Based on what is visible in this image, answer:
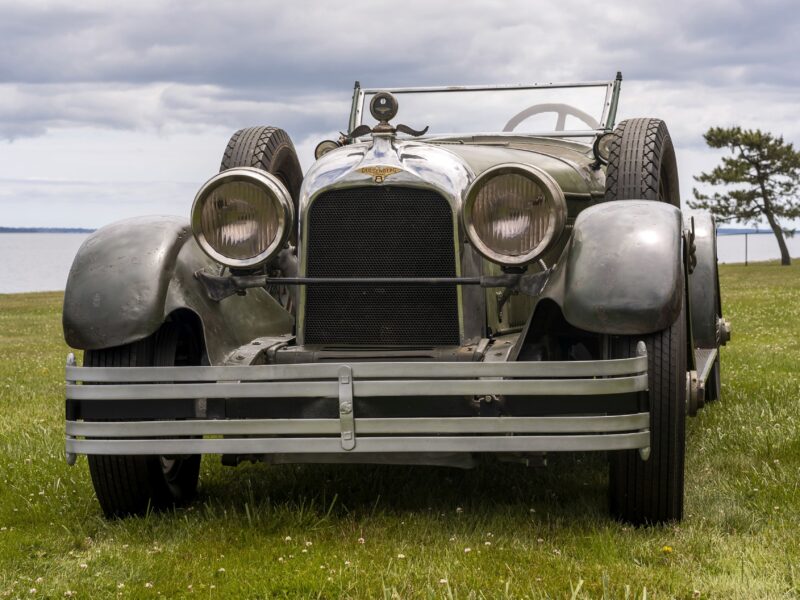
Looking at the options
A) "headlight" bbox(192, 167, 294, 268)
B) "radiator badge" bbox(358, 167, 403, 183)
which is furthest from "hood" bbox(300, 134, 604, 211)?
"headlight" bbox(192, 167, 294, 268)

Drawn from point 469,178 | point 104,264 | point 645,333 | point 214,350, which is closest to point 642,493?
point 645,333

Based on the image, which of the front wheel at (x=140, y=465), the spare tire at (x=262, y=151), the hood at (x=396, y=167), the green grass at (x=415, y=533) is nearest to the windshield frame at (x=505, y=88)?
the spare tire at (x=262, y=151)

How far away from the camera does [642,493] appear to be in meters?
3.81

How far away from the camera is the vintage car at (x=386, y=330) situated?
359cm

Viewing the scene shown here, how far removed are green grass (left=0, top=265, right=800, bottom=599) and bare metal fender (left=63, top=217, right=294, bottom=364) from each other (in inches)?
29.5

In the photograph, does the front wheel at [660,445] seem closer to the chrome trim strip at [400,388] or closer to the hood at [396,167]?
the chrome trim strip at [400,388]

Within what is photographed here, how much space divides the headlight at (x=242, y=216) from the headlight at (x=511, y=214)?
75 centimetres

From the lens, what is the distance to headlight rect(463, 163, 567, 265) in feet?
12.5

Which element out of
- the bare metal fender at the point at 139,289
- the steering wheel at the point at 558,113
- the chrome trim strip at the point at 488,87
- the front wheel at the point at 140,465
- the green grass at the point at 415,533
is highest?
the chrome trim strip at the point at 488,87

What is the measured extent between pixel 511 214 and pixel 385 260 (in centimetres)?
58

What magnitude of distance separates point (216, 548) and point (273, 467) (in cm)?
144

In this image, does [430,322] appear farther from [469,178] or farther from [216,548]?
[216,548]

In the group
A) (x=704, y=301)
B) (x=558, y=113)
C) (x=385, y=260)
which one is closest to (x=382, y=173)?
(x=385, y=260)

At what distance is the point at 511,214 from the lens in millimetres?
3891
